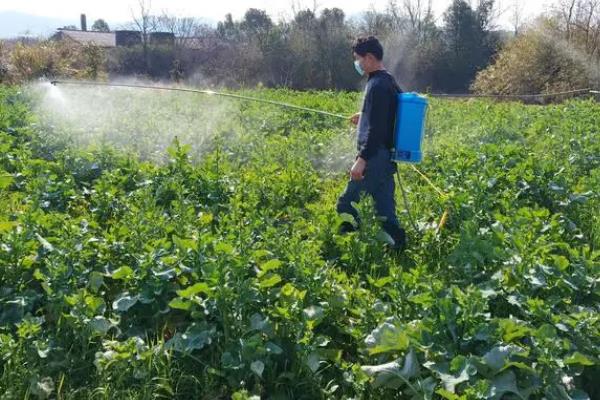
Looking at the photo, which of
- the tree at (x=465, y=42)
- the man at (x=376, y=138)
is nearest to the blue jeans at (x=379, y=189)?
the man at (x=376, y=138)

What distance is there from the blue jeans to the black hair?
0.74 metres

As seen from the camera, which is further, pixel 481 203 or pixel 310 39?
pixel 310 39

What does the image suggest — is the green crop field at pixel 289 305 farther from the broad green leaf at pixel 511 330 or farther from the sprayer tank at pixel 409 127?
the sprayer tank at pixel 409 127

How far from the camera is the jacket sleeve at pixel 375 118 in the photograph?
4512 mm

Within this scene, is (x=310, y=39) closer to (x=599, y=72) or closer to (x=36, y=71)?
(x=599, y=72)

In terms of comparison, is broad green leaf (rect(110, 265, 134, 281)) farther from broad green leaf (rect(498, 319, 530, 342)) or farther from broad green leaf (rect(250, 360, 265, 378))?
broad green leaf (rect(498, 319, 530, 342))

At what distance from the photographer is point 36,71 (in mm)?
20203

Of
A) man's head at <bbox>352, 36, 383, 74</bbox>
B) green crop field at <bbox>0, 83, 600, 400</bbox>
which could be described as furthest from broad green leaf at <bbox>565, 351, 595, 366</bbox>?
man's head at <bbox>352, 36, 383, 74</bbox>

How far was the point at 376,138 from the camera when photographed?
4570 millimetres

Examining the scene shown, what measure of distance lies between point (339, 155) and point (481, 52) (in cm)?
3326

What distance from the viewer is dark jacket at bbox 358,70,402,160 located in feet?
14.8

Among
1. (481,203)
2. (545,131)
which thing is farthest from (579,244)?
(545,131)

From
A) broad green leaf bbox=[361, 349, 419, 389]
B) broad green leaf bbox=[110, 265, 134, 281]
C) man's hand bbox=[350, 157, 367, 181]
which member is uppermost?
man's hand bbox=[350, 157, 367, 181]

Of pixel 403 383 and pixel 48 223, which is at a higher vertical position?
pixel 48 223
